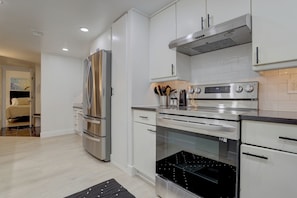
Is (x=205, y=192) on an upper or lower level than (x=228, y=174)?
lower

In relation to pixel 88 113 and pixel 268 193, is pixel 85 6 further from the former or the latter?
pixel 268 193

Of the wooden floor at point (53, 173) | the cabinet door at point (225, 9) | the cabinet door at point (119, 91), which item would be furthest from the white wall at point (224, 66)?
the wooden floor at point (53, 173)

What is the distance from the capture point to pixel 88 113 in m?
3.01

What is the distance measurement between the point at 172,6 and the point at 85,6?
3.78 ft

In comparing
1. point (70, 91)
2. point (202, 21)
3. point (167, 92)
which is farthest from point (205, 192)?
point (70, 91)

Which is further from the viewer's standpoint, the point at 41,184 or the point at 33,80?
the point at 33,80

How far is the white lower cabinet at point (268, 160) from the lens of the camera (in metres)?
0.98

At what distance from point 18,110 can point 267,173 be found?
8.39 meters

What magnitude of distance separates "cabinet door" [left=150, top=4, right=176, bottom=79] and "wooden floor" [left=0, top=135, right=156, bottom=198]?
58.1 inches

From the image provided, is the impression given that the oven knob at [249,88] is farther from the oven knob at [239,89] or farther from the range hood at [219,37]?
the range hood at [219,37]

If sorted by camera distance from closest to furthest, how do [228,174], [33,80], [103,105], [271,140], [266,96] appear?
[271,140]
[228,174]
[266,96]
[103,105]
[33,80]

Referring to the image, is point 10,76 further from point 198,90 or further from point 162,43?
point 198,90

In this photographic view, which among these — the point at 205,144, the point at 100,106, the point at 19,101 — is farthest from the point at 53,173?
the point at 19,101

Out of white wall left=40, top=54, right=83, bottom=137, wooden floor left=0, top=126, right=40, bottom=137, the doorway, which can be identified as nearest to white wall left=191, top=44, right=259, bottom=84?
white wall left=40, top=54, right=83, bottom=137
